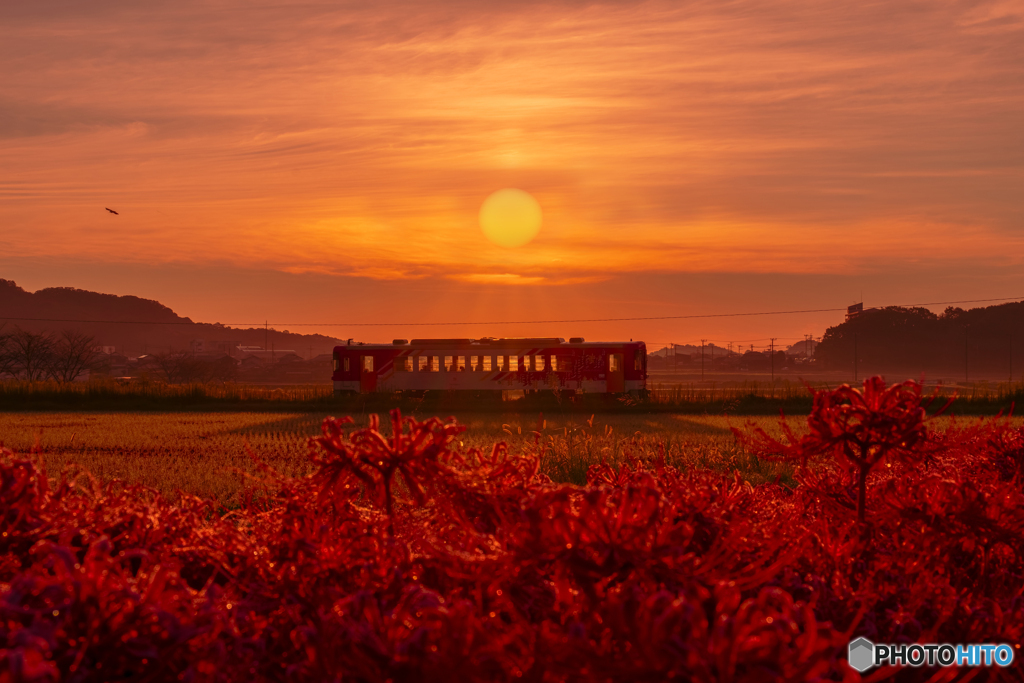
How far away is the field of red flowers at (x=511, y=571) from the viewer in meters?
2.23

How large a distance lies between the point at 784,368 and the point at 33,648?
156 meters

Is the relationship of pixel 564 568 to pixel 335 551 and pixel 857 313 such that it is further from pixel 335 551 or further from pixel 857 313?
pixel 857 313

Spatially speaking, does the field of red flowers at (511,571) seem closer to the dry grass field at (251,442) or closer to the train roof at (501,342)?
the dry grass field at (251,442)

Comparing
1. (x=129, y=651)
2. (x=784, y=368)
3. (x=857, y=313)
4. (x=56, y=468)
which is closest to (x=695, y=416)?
(x=56, y=468)

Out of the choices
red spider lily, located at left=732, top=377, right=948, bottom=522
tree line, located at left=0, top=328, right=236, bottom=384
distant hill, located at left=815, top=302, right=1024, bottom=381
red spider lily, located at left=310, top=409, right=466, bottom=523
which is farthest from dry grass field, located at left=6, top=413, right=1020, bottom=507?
distant hill, located at left=815, top=302, right=1024, bottom=381

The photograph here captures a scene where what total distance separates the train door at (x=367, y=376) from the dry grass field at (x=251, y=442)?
188 inches

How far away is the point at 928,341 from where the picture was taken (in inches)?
6132

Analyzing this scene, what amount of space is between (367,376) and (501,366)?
22.8 feet

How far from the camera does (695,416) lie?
115ft

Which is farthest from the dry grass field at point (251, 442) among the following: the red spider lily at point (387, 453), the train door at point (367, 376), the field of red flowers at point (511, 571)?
the train door at point (367, 376)

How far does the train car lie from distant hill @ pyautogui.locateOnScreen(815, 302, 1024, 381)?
12240 cm

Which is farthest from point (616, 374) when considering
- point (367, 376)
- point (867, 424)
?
point (867, 424)

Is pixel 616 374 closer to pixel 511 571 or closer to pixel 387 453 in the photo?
pixel 387 453

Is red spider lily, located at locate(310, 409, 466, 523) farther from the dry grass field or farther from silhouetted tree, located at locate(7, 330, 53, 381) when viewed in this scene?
silhouetted tree, located at locate(7, 330, 53, 381)
